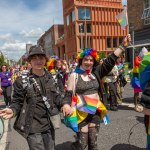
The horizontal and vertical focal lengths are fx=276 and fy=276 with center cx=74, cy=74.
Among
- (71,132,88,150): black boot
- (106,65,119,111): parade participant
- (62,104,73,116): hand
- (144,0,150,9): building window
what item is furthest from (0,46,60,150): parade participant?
(144,0,150,9): building window

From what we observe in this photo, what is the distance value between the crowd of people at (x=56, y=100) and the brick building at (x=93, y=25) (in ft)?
188

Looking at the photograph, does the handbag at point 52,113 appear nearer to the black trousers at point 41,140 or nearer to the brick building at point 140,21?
the black trousers at point 41,140

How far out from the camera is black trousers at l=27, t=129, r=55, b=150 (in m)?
3.20

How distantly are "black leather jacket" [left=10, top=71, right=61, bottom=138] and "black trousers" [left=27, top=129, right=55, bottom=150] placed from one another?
0.32ft

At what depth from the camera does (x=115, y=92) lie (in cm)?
899

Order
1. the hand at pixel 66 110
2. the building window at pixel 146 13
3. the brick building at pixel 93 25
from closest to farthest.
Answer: the hand at pixel 66 110 → the building window at pixel 146 13 → the brick building at pixel 93 25

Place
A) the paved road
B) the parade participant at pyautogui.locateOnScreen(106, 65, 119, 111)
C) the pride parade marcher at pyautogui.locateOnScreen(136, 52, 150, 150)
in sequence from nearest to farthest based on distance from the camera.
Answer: the pride parade marcher at pyautogui.locateOnScreen(136, 52, 150, 150), the paved road, the parade participant at pyautogui.locateOnScreen(106, 65, 119, 111)

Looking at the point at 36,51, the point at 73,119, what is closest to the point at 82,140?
the point at 73,119

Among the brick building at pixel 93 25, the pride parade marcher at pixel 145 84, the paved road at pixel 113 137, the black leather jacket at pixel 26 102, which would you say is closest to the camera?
the pride parade marcher at pixel 145 84

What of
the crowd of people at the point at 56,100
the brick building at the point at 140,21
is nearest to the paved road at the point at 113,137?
the crowd of people at the point at 56,100

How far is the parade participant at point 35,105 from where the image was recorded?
319 centimetres

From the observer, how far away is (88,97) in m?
3.79

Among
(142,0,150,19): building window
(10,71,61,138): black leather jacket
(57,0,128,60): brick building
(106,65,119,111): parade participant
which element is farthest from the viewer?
(57,0,128,60): brick building

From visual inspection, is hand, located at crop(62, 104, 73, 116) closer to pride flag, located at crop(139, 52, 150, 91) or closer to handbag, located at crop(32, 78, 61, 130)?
handbag, located at crop(32, 78, 61, 130)
